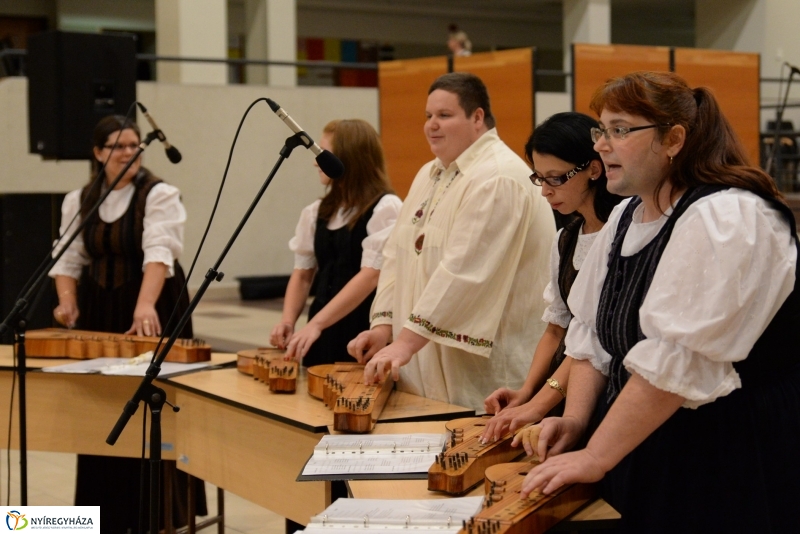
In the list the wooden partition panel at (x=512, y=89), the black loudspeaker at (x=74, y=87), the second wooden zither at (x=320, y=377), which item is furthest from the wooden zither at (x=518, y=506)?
the wooden partition panel at (x=512, y=89)

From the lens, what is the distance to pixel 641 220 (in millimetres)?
1897

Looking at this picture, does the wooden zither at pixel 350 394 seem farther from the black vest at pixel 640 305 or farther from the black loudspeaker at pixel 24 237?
the black loudspeaker at pixel 24 237

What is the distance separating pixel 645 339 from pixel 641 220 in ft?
0.83

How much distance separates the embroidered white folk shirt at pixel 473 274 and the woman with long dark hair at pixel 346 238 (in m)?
0.34

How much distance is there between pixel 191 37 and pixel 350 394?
28.6ft

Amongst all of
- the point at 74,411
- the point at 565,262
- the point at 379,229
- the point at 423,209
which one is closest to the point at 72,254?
the point at 74,411

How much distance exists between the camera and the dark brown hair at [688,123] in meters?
1.77

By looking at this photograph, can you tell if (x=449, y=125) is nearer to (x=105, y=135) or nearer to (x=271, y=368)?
(x=271, y=368)

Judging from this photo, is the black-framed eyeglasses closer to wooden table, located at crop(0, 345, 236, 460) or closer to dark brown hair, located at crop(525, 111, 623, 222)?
dark brown hair, located at crop(525, 111, 623, 222)

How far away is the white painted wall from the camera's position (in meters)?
10.1

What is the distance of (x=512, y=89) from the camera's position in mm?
7613

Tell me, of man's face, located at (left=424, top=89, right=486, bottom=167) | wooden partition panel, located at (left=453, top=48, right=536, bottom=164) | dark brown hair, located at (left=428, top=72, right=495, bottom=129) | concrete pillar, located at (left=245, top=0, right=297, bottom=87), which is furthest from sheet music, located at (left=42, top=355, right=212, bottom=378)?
concrete pillar, located at (left=245, top=0, right=297, bottom=87)

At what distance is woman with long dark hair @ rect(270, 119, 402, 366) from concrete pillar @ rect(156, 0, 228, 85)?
7.20 meters

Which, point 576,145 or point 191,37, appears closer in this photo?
point 576,145
